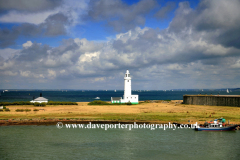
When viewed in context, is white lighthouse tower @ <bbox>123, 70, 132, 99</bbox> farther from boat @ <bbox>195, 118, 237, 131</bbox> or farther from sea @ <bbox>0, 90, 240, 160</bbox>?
boat @ <bbox>195, 118, 237, 131</bbox>

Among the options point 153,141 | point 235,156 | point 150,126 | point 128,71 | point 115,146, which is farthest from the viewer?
point 128,71

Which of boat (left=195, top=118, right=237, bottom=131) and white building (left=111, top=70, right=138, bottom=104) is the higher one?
white building (left=111, top=70, right=138, bottom=104)

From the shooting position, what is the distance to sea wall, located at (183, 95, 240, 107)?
61600 mm

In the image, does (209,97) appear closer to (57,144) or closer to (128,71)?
(128,71)

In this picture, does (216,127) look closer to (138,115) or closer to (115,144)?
(115,144)

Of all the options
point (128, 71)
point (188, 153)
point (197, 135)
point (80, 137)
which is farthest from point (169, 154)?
point (128, 71)

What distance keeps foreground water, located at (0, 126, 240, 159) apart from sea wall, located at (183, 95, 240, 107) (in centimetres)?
3054

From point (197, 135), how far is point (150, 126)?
8.24m

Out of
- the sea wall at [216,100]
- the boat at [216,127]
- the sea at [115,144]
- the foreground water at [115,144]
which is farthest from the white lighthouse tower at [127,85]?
the boat at [216,127]

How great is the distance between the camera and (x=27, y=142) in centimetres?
2909

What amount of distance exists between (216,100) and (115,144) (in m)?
47.1

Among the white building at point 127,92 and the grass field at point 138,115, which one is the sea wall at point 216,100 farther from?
the white building at point 127,92

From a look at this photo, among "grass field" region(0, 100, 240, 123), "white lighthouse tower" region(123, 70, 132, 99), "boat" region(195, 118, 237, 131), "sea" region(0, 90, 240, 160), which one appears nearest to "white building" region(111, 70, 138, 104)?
"white lighthouse tower" region(123, 70, 132, 99)

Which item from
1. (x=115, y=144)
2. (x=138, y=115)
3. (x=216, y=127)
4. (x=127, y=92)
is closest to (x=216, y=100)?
(x=127, y=92)
